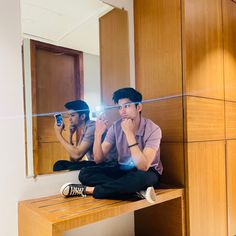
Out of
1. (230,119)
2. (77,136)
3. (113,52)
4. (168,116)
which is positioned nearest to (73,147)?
(77,136)

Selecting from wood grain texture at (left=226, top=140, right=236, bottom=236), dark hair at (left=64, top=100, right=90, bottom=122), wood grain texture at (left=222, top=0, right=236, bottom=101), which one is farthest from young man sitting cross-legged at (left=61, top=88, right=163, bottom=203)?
wood grain texture at (left=222, top=0, right=236, bottom=101)

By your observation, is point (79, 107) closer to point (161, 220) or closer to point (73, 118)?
point (73, 118)

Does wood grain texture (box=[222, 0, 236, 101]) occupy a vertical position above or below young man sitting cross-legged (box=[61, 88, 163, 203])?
above

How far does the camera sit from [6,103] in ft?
4.69

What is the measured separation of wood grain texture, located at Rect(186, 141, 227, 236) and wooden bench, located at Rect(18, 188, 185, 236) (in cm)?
10

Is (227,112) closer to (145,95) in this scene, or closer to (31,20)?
(145,95)

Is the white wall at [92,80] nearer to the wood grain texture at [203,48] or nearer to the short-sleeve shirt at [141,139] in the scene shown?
the short-sleeve shirt at [141,139]

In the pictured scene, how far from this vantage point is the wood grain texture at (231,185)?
6.81 ft

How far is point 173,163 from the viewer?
1831 millimetres

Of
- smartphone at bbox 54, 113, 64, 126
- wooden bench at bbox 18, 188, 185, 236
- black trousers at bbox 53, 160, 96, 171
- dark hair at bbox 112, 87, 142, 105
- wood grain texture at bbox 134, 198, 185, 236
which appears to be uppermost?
dark hair at bbox 112, 87, 142, 105

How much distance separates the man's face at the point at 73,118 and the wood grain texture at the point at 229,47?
124 centimetres

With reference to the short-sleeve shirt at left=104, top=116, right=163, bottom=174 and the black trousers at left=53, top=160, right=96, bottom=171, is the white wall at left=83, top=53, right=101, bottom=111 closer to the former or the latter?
the short-sleeve shirt at left=104, top=116, right=163, bottom=174

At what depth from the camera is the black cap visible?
1.72 metres

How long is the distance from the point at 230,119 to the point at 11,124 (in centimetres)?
170
